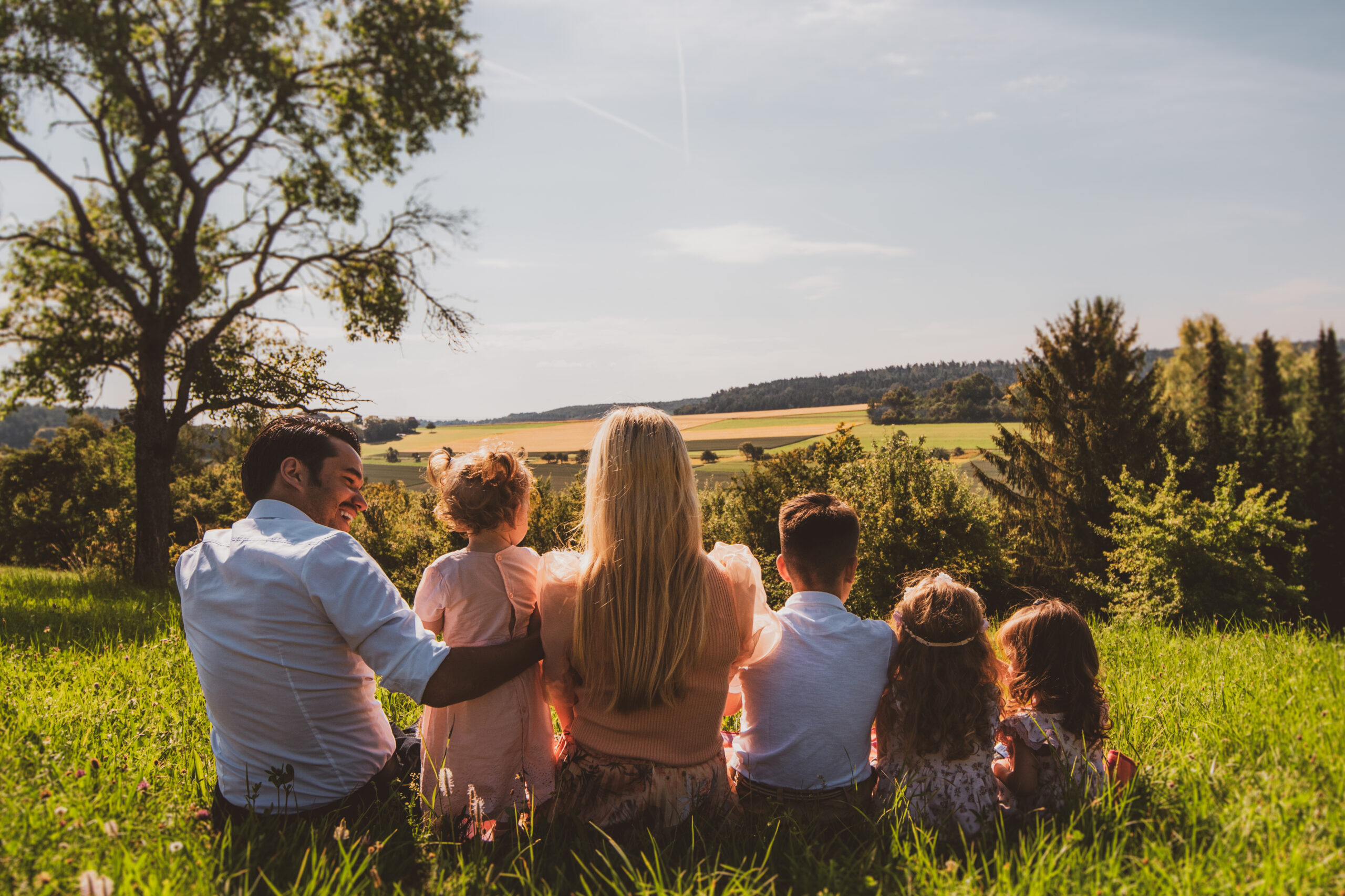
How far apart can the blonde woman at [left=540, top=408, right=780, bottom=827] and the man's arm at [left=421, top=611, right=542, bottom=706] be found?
0.09 m

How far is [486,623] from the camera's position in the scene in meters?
2.61

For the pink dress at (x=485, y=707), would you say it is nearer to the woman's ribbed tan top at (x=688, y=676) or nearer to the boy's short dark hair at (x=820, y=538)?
the woman's ribbed tan top at (x=688, y=676)

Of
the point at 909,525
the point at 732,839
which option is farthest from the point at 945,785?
the point at 909,525

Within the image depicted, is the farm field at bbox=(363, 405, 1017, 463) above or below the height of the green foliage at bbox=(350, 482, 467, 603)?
above

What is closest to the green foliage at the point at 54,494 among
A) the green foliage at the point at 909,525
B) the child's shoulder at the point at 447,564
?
the green foliage at the point at 909,525

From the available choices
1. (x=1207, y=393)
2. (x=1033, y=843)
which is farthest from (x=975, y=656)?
(x=1207, y=393)

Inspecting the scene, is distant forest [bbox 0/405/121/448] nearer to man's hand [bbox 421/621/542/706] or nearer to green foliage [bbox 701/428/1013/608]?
green foliage [bbox 701/428/1013/608]

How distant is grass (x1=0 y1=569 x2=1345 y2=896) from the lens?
182 cm

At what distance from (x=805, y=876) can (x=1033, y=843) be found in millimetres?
746

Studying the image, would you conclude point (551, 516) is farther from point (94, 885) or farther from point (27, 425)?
point (27, 425)

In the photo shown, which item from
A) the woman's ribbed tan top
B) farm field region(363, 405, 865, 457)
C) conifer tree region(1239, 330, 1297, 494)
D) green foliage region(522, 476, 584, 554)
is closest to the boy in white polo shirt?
the woman's ribbed tan top

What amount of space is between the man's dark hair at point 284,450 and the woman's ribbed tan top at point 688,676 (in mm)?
894

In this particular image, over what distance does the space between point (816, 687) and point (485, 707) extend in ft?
4.09

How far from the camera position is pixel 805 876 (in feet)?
6.64
